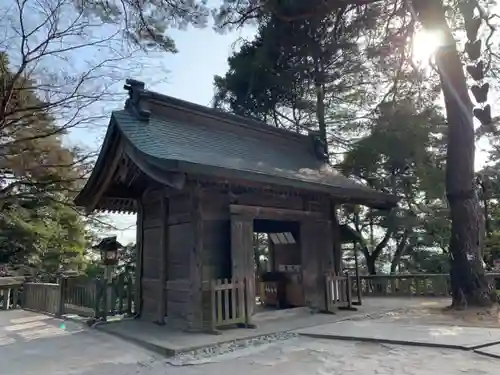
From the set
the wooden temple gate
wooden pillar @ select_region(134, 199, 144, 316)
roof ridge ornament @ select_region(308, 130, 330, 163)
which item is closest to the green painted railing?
wooden pillar @ select_region(134, 199, 144, 316)

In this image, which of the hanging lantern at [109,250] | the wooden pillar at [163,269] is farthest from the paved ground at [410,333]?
the hanging lantern at [109,250]

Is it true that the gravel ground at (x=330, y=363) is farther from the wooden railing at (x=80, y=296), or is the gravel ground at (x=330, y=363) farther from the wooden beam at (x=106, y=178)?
the wooden railing at (x=80, y=296)

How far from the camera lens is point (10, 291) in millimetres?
10234

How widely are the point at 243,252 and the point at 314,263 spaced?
1.84 meters

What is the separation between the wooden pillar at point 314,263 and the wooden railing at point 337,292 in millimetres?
91

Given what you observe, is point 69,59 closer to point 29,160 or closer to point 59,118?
point 59,118

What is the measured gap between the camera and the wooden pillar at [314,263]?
7371 mm

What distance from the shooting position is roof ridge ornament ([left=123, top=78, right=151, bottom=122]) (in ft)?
21.8

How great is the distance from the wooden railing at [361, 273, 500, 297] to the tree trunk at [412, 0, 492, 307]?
282 centimetres

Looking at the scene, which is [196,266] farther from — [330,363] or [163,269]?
[330,363]

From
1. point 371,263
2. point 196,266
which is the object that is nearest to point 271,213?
point 196,266

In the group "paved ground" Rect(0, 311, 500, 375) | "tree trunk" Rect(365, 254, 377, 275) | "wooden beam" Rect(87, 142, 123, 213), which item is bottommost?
"paved ground" Rect(0, 311, 500, 375)

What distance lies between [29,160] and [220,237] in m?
7.06

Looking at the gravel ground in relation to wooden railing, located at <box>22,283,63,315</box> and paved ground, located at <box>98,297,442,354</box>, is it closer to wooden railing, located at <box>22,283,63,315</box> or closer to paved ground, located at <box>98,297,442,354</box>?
paved ground, located at <box>98,297,442,354</box>
